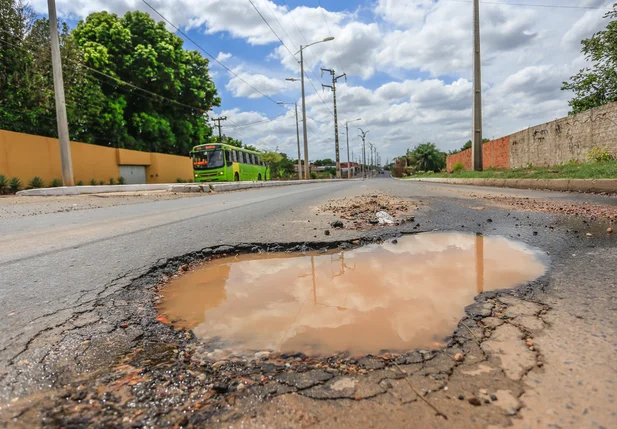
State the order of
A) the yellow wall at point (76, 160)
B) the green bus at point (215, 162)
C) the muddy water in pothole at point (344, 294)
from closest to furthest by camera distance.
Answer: the muddy water in pothole at point (344, 294) < the yellow wall at point (76, 160) < the green bus at point (215, 162)

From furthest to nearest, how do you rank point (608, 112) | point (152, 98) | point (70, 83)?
point (152, 98)
point (70, 83)
point (608, 112)

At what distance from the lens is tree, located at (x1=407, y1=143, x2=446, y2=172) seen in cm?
5938

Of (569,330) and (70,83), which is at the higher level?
(70,83)

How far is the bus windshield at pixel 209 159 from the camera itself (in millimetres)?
23047

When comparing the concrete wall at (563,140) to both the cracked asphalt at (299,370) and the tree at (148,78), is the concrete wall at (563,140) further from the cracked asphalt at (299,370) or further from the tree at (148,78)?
the tree at (148,78)

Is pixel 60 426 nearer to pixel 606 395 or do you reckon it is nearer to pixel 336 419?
pixel 336 419

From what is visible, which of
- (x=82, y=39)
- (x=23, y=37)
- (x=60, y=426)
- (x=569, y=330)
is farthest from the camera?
(x=82, y=39)

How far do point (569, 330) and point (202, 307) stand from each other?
5.82 ft

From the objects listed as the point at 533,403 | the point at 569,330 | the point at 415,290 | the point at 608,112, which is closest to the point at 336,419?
the point at 533,403

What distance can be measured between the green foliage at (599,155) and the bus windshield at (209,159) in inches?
732

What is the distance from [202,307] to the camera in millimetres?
2043

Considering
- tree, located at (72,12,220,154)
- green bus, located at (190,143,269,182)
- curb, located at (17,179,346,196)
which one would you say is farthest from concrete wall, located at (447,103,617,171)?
tree, located at (72,12,220,154)

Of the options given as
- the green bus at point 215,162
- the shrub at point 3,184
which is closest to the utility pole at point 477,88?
the green bus at point 215,162

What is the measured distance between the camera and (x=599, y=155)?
12094 mm
